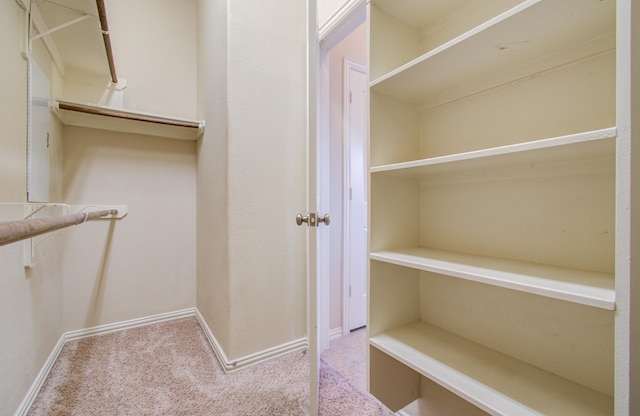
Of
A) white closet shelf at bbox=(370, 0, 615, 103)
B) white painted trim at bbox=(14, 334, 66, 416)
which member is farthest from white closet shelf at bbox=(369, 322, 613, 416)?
white painted trim at bbox=(14, 334, 66, 416)

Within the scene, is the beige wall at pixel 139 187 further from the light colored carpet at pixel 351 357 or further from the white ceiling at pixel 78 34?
the light colored carpet at pixel 351 357

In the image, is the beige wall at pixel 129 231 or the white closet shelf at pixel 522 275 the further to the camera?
the beige wall at pixel 129 231

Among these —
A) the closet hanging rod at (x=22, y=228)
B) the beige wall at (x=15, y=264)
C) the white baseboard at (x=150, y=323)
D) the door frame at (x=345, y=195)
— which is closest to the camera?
the closet hanging rod at (x=22, y=228)

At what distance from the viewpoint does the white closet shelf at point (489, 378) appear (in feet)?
2.08

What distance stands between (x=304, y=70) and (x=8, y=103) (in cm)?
150

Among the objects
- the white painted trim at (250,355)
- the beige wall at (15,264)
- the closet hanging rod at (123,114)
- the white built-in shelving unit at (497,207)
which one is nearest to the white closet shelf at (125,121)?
the closet hanging rod at (123,114)

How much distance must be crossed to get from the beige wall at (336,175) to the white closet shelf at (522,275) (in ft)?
3.33

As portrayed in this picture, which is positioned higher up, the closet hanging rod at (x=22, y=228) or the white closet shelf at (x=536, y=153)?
the white closet shelf at (x=536, y=153)

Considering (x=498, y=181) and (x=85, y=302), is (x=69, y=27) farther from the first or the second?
(x=498, y=181)

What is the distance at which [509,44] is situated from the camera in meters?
0.74

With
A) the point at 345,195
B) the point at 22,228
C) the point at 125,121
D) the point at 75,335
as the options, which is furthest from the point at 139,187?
the point at 22,228

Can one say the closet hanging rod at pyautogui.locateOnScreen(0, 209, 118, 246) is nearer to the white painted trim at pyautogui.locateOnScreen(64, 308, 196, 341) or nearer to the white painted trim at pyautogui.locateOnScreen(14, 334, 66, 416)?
the white painted trim at pyautogui.locateOnScreen(14, 334, 66, 416)

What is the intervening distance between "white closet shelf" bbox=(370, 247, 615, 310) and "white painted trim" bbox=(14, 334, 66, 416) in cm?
173

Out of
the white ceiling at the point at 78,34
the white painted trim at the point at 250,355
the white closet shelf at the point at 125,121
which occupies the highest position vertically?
the white ceiling at the point at 78,34
